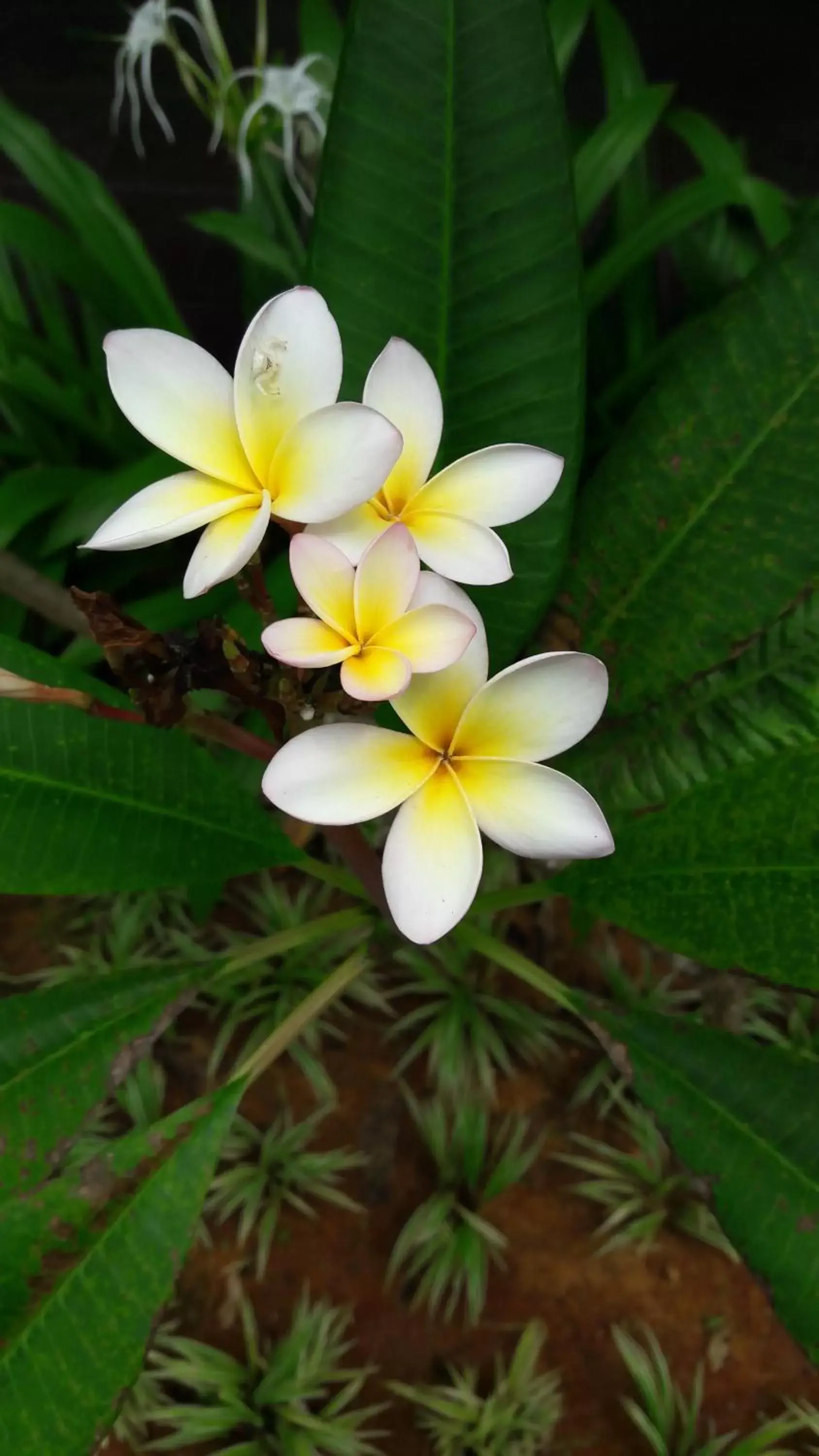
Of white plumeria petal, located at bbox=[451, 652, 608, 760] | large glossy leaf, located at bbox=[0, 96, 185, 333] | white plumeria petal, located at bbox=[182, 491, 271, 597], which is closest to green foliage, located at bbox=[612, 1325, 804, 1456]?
white plumeria petal, located at bbox=[451, 652, 608, 760]

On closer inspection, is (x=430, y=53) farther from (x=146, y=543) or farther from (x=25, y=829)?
(x=25, y=829)

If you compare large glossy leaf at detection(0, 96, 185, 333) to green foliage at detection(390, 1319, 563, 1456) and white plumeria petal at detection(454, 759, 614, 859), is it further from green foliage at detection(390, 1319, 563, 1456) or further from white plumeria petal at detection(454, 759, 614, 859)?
green foliage at detection(390, 1319, 563, 1456)

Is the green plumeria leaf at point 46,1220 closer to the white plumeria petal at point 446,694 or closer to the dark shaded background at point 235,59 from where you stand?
the white plumeria petal at point 446,694

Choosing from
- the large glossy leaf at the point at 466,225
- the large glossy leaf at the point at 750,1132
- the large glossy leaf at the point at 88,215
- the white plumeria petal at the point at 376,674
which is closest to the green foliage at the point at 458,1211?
the large glossy leaf at the point at 750,1132

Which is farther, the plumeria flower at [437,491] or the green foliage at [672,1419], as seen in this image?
the green foliage at [672,1419]

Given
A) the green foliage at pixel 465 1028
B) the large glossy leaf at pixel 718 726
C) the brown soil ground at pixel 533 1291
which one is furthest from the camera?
the green foliage at pixel 465 1028

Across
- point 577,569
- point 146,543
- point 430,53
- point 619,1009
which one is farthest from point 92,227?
point 619,1009

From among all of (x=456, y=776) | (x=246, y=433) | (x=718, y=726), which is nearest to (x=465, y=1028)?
(x=718, y=726)

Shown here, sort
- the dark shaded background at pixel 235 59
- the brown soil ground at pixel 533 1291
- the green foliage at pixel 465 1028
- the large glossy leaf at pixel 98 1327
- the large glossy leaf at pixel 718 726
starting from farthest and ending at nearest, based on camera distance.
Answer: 1. the dark shaded background at pixel 235 59
2. the green foliage at pixel 465 1028
3. the brown soil ground at pixel 533 1291
4. the large glossy leaf at pixel 718 726
5. the large glossy leaf at pixel 98 1327
